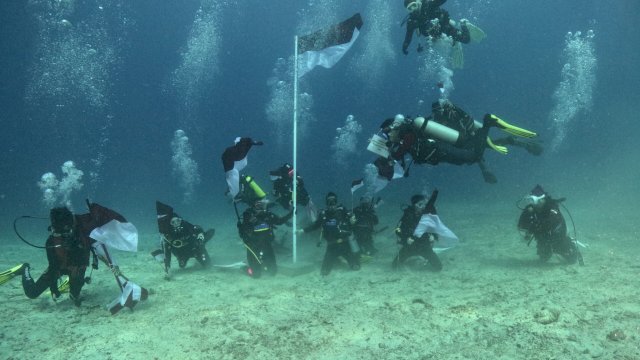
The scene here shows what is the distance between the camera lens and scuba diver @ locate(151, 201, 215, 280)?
8305 millimetres

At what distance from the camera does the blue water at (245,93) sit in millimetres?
35969

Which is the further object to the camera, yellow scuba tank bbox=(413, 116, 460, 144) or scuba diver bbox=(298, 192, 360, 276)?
scuba diver bbox=(298, 192, 360, 276)

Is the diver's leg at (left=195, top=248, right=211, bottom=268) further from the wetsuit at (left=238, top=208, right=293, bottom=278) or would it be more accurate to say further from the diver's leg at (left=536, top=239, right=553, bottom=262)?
the diver's leg at (left=536, top=239, right=553, bottom=262)

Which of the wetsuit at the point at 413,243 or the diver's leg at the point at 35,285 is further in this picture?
the wetsuit at the point at 413,243

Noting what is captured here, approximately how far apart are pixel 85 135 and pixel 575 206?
3292 inches

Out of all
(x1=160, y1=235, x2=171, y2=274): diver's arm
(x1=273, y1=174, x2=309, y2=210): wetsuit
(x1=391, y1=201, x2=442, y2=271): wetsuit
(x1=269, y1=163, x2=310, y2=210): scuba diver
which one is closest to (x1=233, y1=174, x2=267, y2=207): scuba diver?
(x1=269, y1=163, x2=310, y2=210): scuba diver

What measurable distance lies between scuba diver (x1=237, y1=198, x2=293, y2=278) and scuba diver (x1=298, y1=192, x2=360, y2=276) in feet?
2.85

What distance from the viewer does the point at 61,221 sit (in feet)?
20.3

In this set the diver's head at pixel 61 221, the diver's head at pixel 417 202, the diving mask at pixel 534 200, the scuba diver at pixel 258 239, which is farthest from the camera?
the scuba diver at pixel 258 239

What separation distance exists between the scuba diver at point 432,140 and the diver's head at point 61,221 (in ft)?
17.2

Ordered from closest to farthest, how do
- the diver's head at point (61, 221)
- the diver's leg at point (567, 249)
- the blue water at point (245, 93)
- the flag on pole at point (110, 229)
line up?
the flag on pole at point (110, 229) → the diver's head at point (61, 221) → the diver's leg at point (567, 249) → the blue water at point (245, 93)

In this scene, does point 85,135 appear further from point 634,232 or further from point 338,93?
point 634,232

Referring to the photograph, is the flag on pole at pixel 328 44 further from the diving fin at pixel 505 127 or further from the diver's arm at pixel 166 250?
the diver's arm at pixel 166 250

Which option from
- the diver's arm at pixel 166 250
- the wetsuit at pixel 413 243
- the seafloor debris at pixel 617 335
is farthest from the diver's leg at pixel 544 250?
the diver's arm at pixel 166 250
